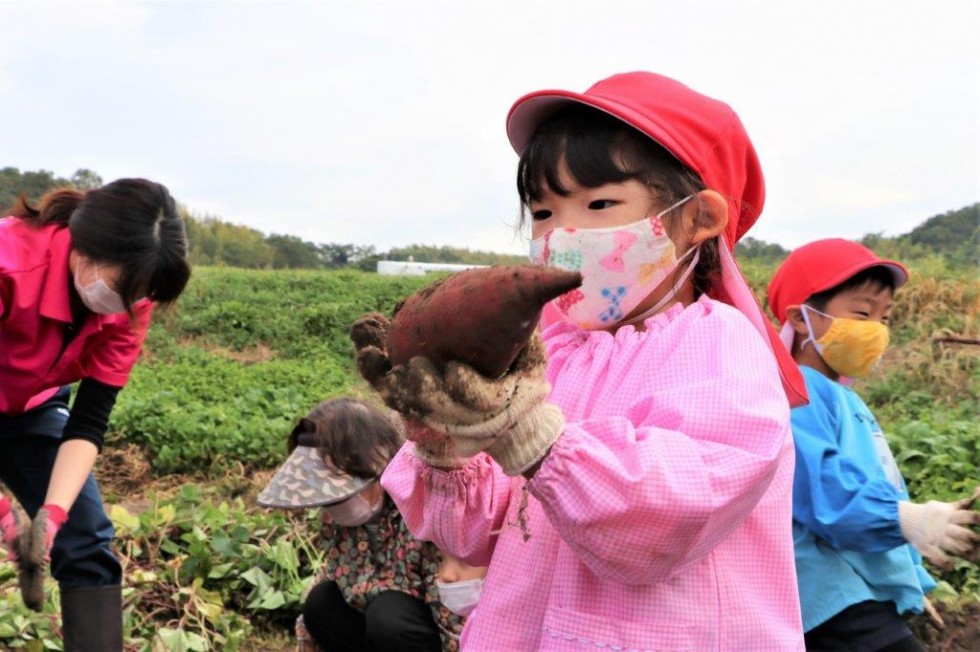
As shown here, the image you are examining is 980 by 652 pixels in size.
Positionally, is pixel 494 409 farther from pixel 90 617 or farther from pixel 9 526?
pixel 90 617

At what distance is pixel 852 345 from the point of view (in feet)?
9.57

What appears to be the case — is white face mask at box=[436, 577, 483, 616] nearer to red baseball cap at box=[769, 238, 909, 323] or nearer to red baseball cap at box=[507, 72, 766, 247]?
red baseball cap at box=[769, 238, 909, 323]

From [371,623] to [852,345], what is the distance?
1705mm

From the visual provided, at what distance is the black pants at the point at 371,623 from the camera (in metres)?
2.75

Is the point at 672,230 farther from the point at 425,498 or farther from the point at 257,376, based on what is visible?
the point at 257,376

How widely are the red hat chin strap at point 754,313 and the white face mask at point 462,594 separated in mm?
1421

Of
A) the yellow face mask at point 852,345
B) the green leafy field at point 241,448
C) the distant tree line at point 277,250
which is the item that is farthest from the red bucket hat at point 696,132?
the distant tree line at point 277,250

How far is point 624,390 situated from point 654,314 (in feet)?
0.64

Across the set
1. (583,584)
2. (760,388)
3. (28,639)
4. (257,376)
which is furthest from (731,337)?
(257,376)

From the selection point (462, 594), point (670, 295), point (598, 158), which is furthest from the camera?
point (462, 594)

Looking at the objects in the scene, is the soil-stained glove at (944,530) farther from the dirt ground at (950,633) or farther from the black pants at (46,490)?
the black pants at (46,490)

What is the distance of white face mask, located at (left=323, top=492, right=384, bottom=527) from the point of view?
295cm

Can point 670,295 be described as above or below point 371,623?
above

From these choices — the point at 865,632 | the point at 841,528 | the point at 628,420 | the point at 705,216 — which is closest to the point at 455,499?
the point at 628,420
